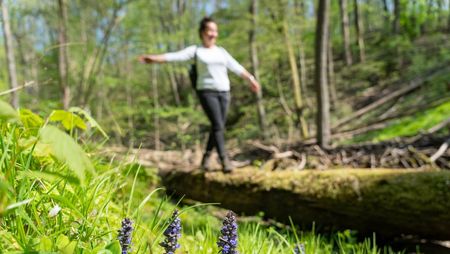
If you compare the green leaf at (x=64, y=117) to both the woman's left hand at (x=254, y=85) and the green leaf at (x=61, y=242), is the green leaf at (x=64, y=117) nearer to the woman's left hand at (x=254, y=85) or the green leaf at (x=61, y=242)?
the green leaf at (x=61, y=242)

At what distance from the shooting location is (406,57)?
710 inches

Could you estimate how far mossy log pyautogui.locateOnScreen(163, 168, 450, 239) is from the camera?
3485 mm

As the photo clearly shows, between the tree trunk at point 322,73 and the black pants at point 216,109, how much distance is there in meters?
1.72

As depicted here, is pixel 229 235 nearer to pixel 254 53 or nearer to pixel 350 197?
pixel 350 197

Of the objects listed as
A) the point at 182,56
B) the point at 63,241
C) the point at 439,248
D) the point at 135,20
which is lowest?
the point at 439,248

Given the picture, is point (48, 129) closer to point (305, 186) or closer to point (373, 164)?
point (305, 186)

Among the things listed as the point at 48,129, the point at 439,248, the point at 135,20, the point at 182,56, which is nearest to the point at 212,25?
the point at 182,56

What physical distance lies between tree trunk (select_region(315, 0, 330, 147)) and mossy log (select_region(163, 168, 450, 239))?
1.58 meters

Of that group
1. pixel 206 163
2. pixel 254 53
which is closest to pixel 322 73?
pixel 206 163

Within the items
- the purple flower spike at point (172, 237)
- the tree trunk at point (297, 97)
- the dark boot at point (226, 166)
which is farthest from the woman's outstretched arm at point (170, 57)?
the tree trunk at point (297, 97)

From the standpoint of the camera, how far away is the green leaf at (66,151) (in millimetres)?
608

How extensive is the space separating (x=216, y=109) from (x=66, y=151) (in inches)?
169

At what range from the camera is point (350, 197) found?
3.89 meters

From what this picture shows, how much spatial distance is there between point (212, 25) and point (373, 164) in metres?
2.58
